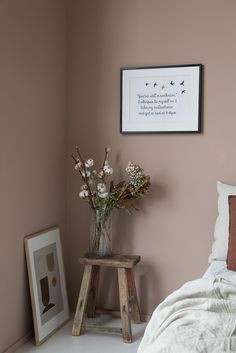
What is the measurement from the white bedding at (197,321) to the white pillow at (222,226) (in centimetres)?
88

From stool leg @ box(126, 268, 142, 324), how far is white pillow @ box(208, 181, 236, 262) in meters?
0.54

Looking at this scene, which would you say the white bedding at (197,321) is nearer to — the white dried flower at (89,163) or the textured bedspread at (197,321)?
the textured bedspread at (197,321)

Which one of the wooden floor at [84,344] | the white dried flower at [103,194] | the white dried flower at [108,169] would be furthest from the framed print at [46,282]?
the white dried flower at [108,169]

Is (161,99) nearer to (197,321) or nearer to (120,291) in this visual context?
Result: (120,291)

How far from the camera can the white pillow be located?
282cm

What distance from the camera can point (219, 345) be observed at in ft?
4.75

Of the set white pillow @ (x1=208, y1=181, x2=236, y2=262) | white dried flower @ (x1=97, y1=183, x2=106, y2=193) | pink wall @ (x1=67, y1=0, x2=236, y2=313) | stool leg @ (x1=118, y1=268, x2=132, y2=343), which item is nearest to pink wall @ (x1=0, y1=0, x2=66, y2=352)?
pink wall @ (x1=67, y1=0, x2=236, y2=313)

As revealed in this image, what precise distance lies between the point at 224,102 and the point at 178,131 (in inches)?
13.9

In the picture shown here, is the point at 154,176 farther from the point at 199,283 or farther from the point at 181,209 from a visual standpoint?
the point at 199,283

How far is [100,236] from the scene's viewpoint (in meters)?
3.12

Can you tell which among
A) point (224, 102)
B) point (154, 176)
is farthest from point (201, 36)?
point (154, 176)

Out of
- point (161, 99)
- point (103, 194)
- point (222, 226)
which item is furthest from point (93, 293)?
point (161, 99)

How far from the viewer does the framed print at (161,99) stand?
3.07 m

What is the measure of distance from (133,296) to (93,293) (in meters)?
0.32
